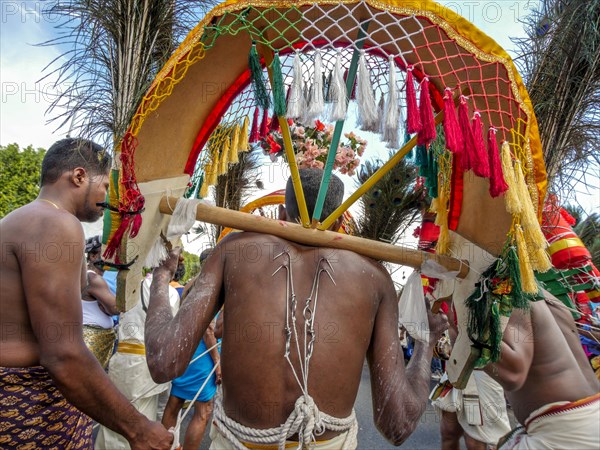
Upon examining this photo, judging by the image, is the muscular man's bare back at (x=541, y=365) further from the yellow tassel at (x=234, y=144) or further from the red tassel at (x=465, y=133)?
the yellow tassel at (x=234, y=144)

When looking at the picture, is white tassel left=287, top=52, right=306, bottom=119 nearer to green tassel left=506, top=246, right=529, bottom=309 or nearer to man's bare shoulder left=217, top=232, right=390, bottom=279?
man's bare shoulder left=217, top=232, right=390, bottom=279

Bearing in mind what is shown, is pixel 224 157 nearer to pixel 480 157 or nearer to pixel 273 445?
pixel 480 157

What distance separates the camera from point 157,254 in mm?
2146

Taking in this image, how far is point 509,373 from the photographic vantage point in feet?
7.09

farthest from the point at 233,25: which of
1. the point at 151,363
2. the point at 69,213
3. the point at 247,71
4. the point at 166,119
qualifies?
the point at 151,363

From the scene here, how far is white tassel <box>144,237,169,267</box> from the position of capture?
213cm

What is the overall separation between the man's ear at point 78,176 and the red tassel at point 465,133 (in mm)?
1744

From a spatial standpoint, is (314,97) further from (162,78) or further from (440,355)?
(440,355)

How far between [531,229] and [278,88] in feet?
3.69

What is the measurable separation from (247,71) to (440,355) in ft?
10.3

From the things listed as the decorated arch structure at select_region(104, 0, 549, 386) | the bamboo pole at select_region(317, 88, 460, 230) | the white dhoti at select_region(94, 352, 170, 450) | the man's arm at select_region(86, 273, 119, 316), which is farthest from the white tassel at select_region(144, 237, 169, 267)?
the white dhoti at select_region(94, 352, 170, 450)

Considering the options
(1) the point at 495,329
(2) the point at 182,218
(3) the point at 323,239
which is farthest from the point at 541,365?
(2) the point at 182,218

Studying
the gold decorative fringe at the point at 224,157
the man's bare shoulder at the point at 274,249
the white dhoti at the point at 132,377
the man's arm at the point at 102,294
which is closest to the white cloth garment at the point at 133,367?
the white dhoti at the point at 132,377

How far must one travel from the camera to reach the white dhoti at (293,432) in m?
1.56
